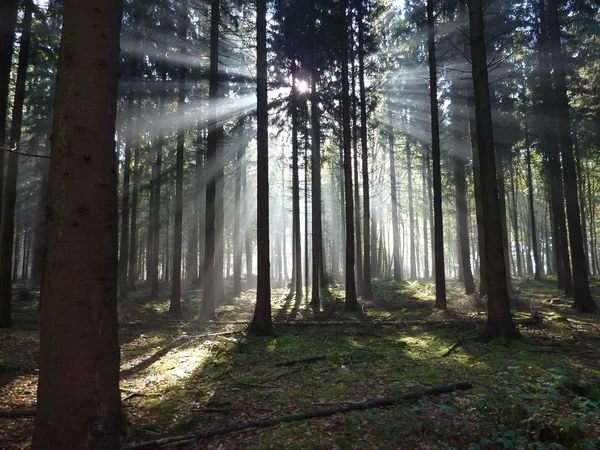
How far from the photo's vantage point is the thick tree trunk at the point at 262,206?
10.3 metres

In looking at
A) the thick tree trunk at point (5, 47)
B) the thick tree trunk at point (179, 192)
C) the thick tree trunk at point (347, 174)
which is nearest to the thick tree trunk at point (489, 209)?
the thick tree trunk at point (347, 174)

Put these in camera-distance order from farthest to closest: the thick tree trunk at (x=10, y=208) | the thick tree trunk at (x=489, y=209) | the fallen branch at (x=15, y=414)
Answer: the thick tree trunk at (x=10, y=208) < the thick tree trunk at (x=489, y=209) < the fallen branch at (x=15, y=414)

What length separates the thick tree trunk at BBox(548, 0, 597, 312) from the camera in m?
12.0

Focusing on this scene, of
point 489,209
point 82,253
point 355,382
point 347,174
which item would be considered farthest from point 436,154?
point 82,253

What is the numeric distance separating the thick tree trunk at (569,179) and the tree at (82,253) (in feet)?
45.7

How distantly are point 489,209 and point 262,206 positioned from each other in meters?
5.84

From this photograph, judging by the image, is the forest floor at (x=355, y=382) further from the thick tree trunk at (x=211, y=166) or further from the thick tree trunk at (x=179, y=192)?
the thick tree trunk at (x=179, y=192)

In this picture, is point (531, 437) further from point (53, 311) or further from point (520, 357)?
point (53, 311)

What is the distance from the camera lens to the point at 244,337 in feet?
31.8

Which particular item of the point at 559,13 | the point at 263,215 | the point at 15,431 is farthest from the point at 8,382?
the point at 559,13

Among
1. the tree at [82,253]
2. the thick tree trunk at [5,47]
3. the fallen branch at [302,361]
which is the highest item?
the thick tree trunk at [5,47]

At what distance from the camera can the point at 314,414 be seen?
456 centimetres

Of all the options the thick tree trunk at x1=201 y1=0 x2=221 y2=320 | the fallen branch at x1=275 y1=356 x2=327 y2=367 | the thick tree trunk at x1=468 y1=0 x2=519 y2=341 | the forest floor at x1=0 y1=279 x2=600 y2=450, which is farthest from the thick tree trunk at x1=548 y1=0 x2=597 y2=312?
the thick tree trunk at x1=201 y1=0 x2=221 y2=320

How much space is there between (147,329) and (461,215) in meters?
17.2
